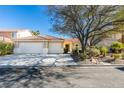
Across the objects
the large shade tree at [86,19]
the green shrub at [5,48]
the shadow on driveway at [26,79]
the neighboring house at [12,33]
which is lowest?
the shadow on driveway at [26,79]

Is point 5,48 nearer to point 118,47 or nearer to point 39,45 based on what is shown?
point 39,45

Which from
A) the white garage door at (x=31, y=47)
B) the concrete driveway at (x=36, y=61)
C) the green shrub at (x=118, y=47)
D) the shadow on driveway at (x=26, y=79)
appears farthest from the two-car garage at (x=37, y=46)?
the shadow on driveway at (x=26, y=79)

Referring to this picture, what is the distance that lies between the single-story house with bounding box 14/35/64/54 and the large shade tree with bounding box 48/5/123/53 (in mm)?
10718

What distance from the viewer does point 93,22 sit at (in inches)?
687

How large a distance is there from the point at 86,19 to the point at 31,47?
1545 cm

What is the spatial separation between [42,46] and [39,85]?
2318cm

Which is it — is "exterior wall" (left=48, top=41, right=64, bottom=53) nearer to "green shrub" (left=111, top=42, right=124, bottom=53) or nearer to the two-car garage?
the two-car garage

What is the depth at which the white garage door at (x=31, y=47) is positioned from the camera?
1202 inches

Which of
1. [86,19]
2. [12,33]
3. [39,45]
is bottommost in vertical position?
[39,45]

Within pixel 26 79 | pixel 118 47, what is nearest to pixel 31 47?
pixel 118 47

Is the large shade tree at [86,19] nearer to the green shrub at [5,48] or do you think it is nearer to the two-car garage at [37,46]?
the green shrub at [5,48]

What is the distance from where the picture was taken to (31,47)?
30672 millimetres

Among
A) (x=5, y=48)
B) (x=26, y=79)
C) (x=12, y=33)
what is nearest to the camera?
(x=26, y=79)
